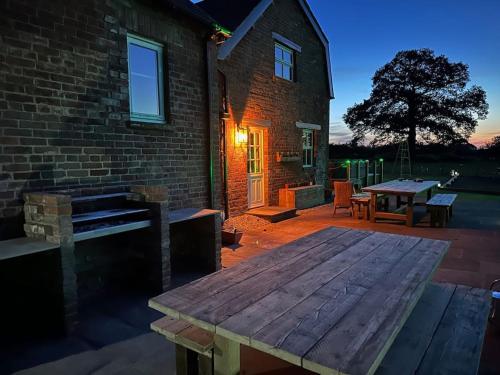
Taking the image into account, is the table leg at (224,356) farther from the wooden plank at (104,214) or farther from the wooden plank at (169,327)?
the wooden plank at (104,214)

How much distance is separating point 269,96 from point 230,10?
2.64 meters

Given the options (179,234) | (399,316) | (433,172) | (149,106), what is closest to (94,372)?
(399,316)

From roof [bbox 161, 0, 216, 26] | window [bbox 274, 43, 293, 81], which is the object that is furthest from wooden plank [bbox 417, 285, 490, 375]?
window [bbox 274, 43, 293, 81]

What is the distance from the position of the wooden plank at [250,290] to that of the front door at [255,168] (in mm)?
6324

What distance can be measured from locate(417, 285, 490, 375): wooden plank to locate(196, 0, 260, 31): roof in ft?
25.1

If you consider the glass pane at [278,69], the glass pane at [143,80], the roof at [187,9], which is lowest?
the glass pane at [143,80]

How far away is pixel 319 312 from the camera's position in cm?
157

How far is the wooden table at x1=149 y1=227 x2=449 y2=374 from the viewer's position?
1265 mm

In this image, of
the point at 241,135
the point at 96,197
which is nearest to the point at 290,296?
the point at 96,197

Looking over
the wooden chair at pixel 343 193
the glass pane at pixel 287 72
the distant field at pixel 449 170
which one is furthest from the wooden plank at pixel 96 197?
the distant field at pixel 449 170

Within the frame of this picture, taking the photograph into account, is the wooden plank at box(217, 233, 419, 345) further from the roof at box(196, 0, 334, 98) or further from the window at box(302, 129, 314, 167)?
the window at box(302, 129, 314, 167)

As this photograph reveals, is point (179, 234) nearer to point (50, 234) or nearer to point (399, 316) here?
point (50, 234)

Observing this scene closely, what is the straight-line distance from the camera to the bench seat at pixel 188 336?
1731 mm

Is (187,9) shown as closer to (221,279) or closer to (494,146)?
(221,279)
